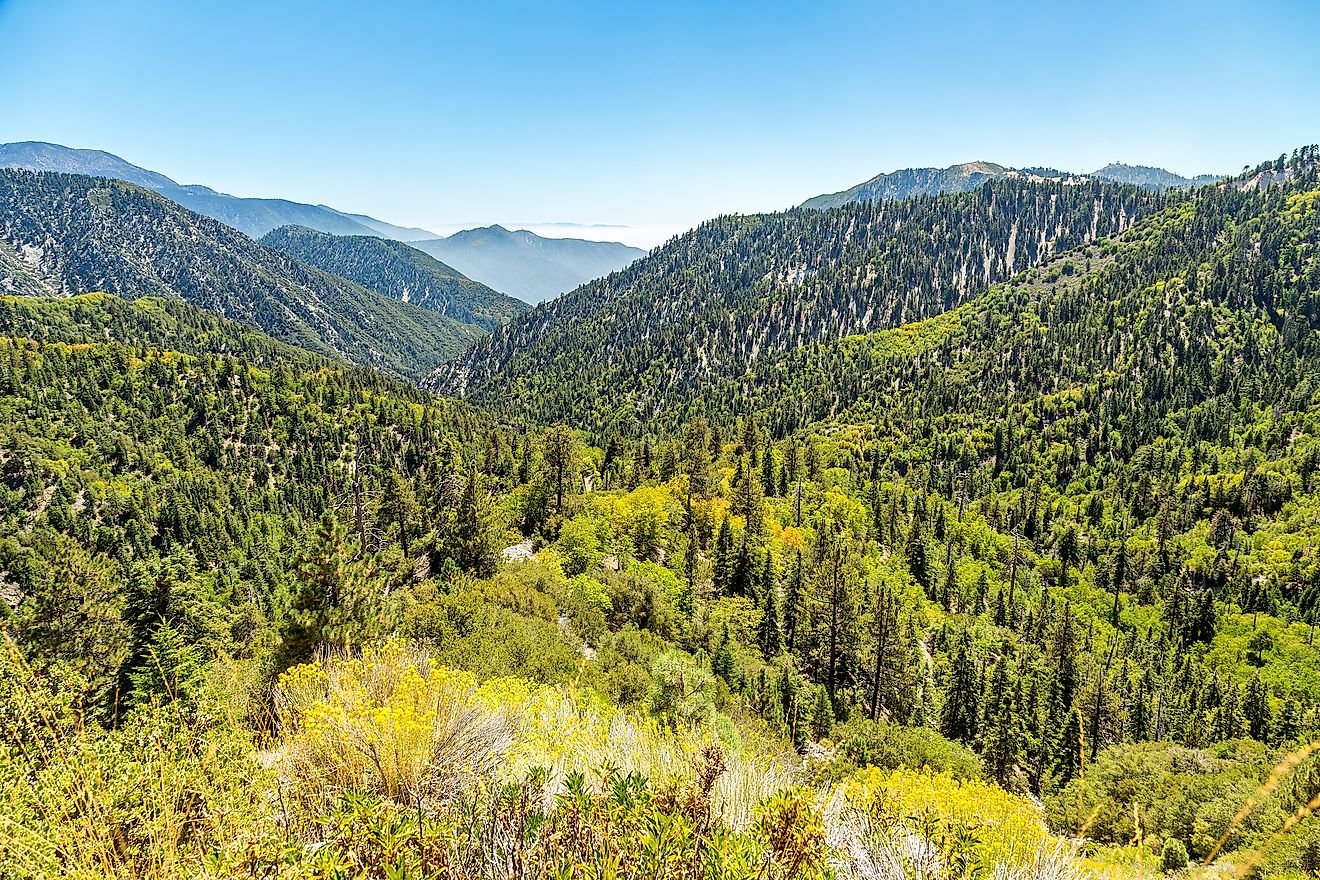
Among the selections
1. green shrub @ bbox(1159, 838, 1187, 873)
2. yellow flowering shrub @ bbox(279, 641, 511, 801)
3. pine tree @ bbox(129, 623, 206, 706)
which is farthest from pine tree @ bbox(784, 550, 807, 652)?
yellow flowering shrub @ bbox(279, 641, 511, 801)

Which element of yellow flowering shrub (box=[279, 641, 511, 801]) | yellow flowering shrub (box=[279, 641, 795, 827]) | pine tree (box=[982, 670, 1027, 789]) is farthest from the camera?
pine tree (box=[982, 670, 1027, 789])

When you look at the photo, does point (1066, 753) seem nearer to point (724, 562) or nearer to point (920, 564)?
point (724, 562)

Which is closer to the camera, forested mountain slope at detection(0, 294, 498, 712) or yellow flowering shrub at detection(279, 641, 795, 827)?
yellow flowering shrub at detection(279, 641, 795, 827)

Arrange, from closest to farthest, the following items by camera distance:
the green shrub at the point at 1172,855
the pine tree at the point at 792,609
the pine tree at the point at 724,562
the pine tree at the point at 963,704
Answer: the green shrub at the point at 1172,855, the pine tree at the point at 963,704, the pine tree at the point at 792,609, the pine tree at the point at 724,562

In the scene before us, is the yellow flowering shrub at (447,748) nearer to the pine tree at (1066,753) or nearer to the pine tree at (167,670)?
the pine tree at (167,670)

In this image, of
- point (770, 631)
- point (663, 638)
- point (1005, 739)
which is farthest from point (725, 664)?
point (1005, 739)

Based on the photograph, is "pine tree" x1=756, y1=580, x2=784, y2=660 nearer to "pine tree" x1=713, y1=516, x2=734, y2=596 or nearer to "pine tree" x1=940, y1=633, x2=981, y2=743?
"pine tree" x1=713, y1=516, x2=734, y2=596

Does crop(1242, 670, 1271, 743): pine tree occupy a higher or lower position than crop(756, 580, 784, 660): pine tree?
lower

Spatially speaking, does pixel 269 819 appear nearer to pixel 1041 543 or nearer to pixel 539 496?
pixel 539 496

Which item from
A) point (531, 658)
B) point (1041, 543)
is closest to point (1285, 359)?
point (1041, 543)

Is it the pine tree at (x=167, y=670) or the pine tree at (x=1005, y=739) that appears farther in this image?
the pine tree at (x=1005, y=739)

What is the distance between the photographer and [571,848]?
699 centimetres

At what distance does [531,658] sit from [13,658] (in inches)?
905

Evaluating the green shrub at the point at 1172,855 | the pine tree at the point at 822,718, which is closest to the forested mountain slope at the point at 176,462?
the pine tree at the point at 822,718
